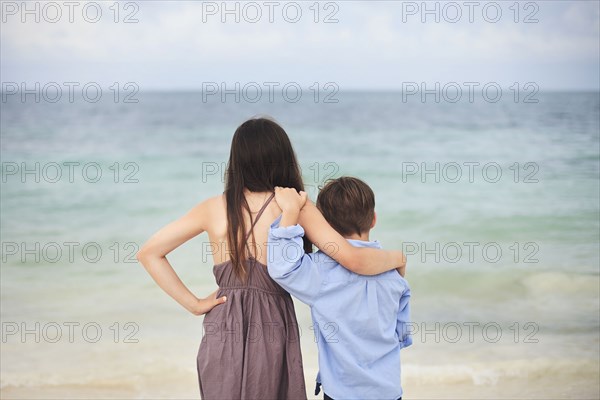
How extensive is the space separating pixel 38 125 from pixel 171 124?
2057 mm

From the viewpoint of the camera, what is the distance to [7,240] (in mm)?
8055

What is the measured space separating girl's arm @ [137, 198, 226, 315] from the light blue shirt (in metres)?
0.26

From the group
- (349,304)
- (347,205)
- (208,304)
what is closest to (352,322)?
(349,304)

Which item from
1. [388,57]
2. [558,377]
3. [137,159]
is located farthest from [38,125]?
[558,377]

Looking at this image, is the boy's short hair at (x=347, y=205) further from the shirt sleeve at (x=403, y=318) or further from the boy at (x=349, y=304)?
the shirt sleeve at (x=403, y=318)

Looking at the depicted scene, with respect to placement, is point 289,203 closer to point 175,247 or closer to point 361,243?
point 361,243

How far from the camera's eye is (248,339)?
7.53ft

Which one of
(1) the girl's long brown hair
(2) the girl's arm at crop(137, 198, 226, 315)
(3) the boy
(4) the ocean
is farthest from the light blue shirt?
(4) the ocean

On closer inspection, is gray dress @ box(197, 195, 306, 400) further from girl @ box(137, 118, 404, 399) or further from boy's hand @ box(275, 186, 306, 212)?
boy's hand @ box(275, 186, 306, 212)

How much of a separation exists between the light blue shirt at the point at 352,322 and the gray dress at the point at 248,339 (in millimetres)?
149

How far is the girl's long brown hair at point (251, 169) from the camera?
88.1 inches

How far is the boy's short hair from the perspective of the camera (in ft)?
7.20

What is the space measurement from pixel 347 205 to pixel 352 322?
0.33 metres

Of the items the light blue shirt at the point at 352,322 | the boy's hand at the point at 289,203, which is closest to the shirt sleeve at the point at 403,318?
the light blue shirt at the point at 352,322
